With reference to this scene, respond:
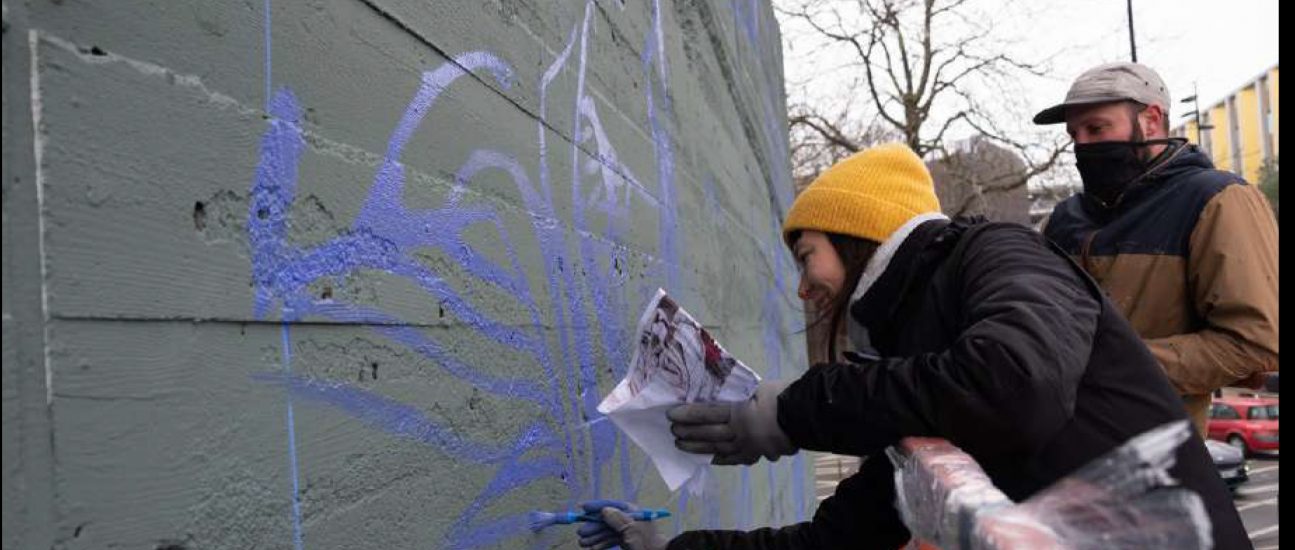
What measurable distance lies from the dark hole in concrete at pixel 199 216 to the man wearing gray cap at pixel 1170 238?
236cm

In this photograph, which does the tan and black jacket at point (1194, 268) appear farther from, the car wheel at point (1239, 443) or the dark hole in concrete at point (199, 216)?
the car wheel at point (1239, 443)

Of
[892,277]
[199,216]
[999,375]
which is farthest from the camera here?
[892,277]

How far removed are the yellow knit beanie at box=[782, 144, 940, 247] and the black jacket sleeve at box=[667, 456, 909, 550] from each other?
0.47 meters

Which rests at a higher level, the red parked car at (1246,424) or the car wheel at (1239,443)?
the red parked car at (1246,424)

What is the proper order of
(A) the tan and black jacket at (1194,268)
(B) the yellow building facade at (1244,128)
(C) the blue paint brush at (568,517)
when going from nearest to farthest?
1. (C) the blue paint brush at (568,517)
2. (A) the tan and black jacket at (1194,268)
3. (B) the yellow building facade at (1244,128)

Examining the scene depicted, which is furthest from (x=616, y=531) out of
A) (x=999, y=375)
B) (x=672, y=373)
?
(x=999, y=375)

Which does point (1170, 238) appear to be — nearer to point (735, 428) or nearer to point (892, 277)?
point (892, 277)

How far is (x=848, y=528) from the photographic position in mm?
2219

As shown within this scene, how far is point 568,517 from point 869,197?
3.00 ft

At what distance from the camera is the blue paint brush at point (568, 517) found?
2205 mm

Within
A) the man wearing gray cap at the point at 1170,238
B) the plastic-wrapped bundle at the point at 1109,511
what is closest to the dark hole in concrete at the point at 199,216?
the plastic-wrapped bundle at the point at 1109,511

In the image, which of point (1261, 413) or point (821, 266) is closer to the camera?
point (821, 266)

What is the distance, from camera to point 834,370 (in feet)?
6.02

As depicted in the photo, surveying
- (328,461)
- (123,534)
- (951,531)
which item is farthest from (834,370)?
(123,534)
